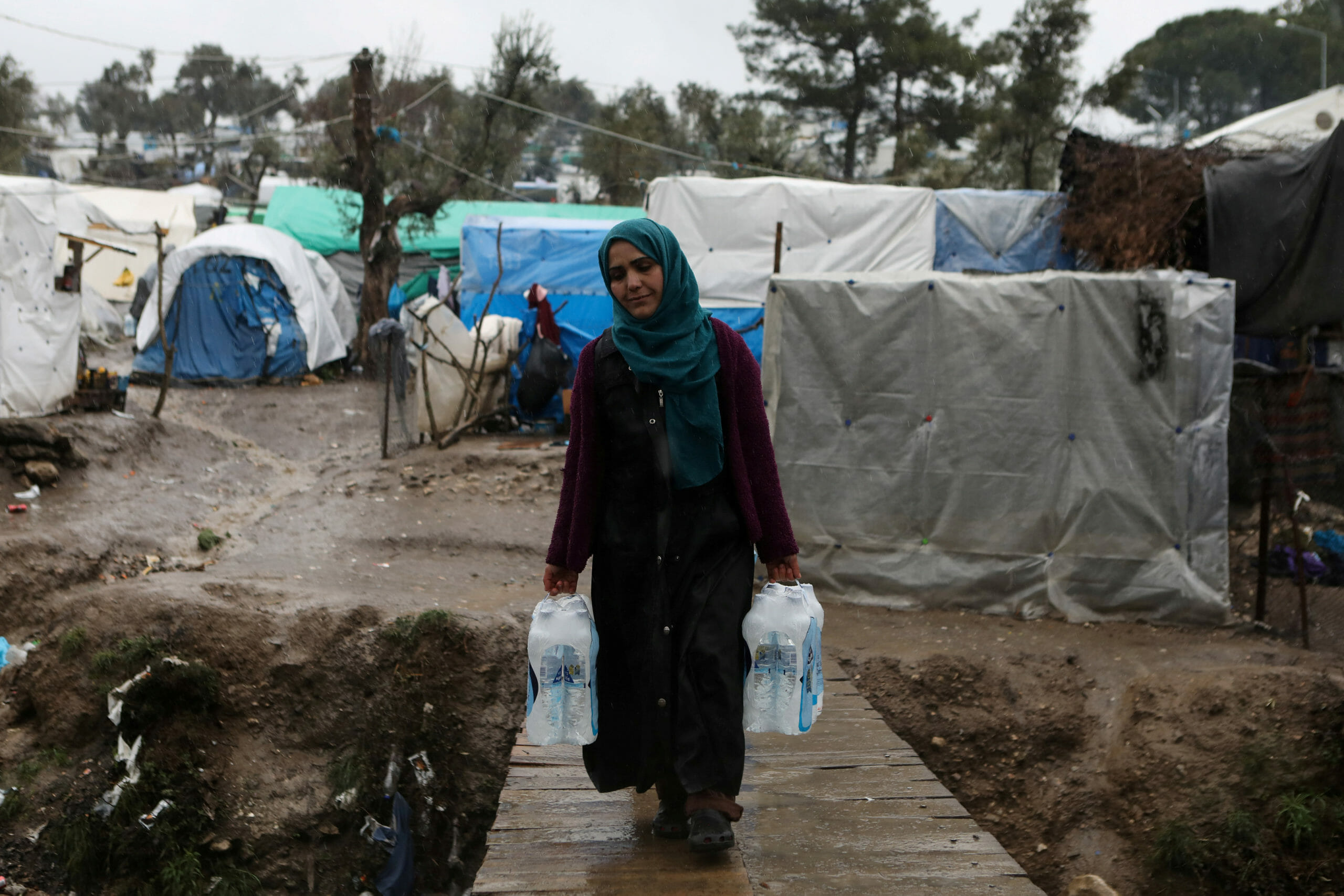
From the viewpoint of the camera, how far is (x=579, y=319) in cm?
1232

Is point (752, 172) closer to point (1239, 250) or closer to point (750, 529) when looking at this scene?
point (1239, 250)

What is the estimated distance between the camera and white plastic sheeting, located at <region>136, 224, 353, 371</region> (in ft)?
48.1

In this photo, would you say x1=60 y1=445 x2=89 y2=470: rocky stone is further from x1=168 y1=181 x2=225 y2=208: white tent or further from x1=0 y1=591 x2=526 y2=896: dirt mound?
x1=168 y1=181 x2=225 y2=208: white tent

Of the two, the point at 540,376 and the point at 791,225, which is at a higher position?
the point at 791,225

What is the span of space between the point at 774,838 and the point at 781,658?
626 millimetres

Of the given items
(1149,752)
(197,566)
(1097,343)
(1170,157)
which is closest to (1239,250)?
(1170,157)

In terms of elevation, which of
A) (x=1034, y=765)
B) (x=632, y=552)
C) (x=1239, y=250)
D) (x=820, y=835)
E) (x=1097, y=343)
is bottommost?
(x=1034, y=765)

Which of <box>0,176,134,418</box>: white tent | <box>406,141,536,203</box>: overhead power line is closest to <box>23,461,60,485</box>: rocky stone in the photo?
<box>0,176,134,418</box>: white tent

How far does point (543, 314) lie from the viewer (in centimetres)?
1178

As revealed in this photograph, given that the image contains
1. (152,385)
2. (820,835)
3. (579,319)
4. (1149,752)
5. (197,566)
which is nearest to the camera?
(820,835)

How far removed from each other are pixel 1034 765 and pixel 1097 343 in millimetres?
2446

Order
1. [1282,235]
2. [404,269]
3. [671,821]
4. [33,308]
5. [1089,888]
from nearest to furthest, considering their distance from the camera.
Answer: [671,821] → [1089,888] → [1282,235] → [33,308] → [404,269]

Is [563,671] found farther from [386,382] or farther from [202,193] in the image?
[202,193]

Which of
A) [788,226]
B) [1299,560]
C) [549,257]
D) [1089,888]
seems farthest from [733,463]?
[549,257]
